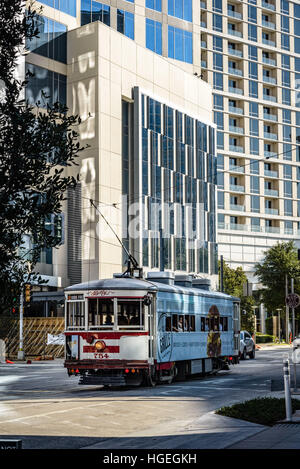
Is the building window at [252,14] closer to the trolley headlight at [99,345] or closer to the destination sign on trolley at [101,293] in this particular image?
the destination sign on trolley at [101,293]

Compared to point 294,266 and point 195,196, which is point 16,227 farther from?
point 294,266

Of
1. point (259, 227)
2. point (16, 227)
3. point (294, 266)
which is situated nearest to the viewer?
point (16, 227)

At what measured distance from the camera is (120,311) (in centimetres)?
2177

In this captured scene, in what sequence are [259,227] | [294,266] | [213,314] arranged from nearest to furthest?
[213,314] → [294,266] → [259,227]

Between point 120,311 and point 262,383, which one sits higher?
point 120,311

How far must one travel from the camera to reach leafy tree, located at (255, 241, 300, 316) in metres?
73.2

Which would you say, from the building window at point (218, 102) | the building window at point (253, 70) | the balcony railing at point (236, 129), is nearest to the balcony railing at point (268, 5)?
the building window at point (253, 70)

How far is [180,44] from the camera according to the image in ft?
227

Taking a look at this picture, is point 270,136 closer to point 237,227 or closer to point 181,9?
point 237,227

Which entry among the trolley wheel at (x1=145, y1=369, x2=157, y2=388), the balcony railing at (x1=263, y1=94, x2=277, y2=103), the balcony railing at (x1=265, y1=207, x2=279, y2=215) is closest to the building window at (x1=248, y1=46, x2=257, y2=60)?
the balcony railing at (x1=263, y1=94, x2=277, y2=103)

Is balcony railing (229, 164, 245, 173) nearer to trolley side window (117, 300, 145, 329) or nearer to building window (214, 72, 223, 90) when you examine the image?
building window (214, 72, 223, 90)

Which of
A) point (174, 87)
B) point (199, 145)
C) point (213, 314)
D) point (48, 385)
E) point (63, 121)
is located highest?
point (174, 87)
